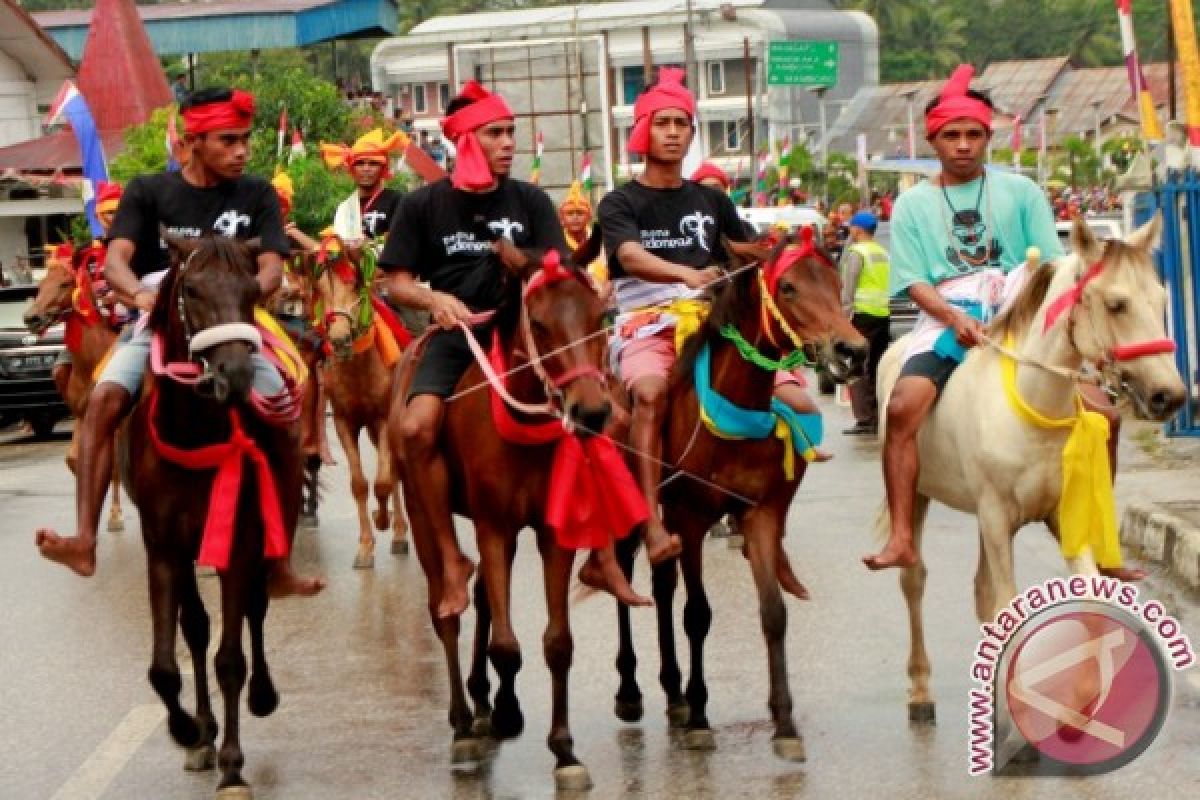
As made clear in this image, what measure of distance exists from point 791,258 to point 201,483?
8.37 ft

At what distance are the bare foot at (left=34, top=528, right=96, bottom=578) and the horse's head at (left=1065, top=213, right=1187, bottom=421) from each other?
4.13 meters

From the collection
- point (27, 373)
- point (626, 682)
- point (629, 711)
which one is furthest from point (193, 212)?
point (27, 373)

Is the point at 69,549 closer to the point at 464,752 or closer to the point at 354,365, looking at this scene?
the point at 464,752

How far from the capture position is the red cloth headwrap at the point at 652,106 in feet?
35.7

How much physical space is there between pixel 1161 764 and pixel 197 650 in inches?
160

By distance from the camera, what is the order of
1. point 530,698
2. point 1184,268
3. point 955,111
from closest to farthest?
point 955,111, point 530,698, point 1184,268

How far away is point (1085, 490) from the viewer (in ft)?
31.4

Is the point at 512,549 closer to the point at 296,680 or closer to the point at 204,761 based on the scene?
the point at 204,761

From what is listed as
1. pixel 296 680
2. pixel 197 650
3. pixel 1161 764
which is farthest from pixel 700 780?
pixel 296 680

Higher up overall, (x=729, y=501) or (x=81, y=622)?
(x=729, y=501)

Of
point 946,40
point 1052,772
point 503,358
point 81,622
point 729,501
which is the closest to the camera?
point 1052,772

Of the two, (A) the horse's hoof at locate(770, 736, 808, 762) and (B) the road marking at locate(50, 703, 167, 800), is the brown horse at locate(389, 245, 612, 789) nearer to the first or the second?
(A) the horse's hoof at locate(770, 736, 808, 762)

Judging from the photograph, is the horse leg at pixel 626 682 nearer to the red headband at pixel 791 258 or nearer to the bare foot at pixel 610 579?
the bare foot at pixel 610 579

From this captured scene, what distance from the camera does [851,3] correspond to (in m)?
152
